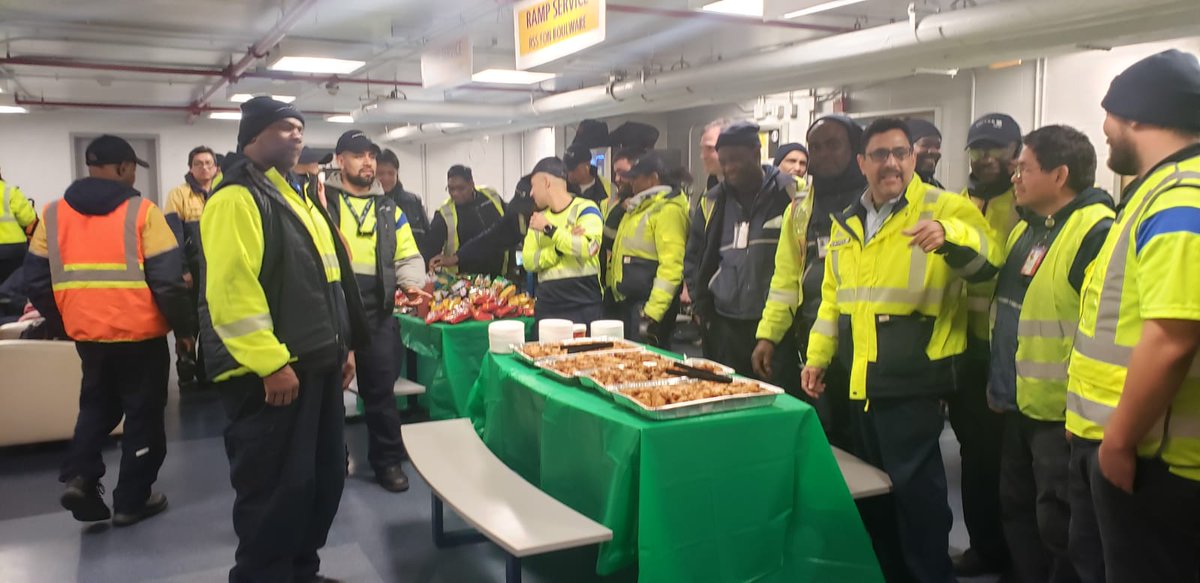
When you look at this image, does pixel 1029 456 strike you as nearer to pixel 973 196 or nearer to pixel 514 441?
pixel 973 196

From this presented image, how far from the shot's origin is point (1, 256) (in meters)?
6.46

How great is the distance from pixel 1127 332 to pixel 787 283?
1.53 meters

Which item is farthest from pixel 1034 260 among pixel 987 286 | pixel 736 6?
pixel 736 6

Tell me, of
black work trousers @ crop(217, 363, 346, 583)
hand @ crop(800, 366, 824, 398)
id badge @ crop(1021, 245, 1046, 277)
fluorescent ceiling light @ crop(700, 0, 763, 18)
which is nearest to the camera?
id badge @ crop(1021, 245, 1046, 277)

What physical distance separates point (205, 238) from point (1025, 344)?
248 centimetres

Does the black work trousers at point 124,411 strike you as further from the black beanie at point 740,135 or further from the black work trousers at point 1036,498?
the black work trousers at point 1036,498

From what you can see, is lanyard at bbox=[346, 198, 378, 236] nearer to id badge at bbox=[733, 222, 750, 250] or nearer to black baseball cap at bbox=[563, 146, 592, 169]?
black baseball cap at bbox=[563, 146, 592, 169]

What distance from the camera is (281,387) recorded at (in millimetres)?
2477

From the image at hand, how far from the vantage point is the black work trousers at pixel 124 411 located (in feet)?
11.7

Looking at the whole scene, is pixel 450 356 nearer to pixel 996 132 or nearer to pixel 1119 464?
pixel 996 132

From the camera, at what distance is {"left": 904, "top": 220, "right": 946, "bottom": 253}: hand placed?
236 cm

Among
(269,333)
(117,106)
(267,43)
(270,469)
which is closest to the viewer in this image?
(269,333)

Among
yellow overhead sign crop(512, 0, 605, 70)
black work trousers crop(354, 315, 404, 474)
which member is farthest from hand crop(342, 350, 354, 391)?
yellow overhead sign crop(512, 0, 605, 70)

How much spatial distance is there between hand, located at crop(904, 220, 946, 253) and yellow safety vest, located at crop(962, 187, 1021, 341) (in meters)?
0.43
